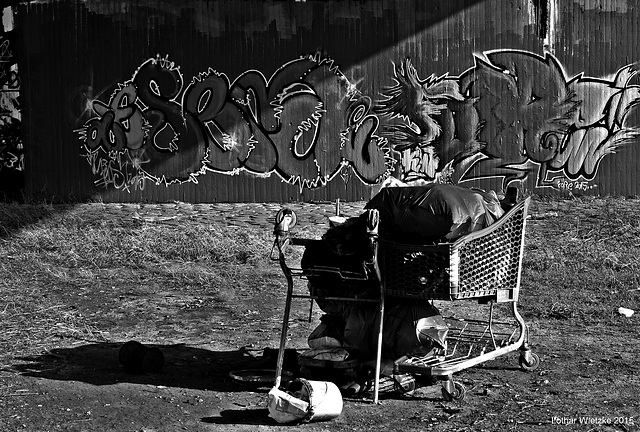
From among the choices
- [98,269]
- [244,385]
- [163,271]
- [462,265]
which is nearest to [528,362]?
[462,265]

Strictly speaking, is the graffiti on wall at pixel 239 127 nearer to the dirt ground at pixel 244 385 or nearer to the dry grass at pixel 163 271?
the dry grass at pixel 163 271

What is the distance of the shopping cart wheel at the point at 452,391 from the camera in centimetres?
600

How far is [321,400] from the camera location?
18.2 feet

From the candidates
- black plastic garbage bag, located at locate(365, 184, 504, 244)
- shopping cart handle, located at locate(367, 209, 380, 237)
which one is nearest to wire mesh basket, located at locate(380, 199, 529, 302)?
black plastic garbage bag, located at locate(365, 184, 504, 244)

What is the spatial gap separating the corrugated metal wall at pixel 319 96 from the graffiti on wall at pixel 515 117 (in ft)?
0.08

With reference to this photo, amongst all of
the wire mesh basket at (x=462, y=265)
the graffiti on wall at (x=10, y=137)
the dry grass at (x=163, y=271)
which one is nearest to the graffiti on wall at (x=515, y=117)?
the dry grass at (x=163, y=271)

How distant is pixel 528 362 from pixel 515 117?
9.95 meters

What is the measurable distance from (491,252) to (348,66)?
33.7 ft

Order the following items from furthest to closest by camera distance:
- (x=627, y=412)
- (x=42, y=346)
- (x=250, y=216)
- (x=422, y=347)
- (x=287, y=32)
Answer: (x=287, y=32) < (x=250, y=216) < (x=42, y=346) < (x=422, y=347) < (x=627, y=412)

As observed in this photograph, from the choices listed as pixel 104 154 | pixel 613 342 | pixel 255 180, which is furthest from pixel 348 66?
pixel 613 342

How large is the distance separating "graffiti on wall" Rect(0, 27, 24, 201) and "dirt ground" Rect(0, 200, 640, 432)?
8.48 m

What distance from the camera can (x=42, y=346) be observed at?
734cm

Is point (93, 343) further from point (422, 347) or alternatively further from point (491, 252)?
point (491, 252)

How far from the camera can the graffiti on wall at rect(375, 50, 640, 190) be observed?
16.0 metres
